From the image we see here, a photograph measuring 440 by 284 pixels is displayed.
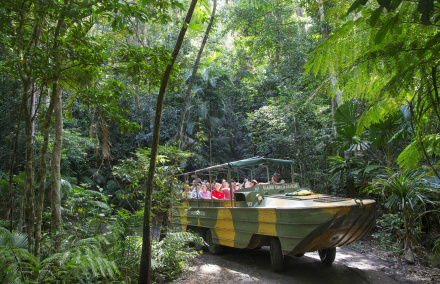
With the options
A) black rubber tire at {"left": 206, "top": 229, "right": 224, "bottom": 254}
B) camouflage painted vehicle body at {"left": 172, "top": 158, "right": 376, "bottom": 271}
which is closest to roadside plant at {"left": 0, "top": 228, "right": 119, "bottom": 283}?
camouflage painted vehicle body at {"left": 172, "top": 158, "right": 376, "bottom": 271}

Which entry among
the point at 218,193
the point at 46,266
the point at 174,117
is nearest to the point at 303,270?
the point at 218,193

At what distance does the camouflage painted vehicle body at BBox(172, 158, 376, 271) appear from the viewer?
6.50 meters

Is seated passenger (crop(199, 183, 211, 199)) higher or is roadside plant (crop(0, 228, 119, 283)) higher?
seated passenger (crop(199, 183, 211, 199))

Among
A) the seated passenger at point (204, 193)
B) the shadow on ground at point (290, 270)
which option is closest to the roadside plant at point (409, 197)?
the shadow on ground at point (290, 270)

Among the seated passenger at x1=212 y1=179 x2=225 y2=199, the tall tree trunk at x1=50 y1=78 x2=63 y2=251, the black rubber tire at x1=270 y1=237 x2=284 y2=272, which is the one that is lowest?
the black rubber tire at x1=270 y1=237 x2=284 y2=272

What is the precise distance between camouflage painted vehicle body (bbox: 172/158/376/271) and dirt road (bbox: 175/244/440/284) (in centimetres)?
46

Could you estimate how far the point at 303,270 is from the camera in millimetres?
7605

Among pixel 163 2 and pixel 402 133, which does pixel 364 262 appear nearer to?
pixel 402 133

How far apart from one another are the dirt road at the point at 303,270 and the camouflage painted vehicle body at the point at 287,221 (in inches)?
18.2

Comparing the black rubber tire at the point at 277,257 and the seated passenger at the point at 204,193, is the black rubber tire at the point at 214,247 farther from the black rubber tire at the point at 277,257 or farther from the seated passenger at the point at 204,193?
the black rubber tire at the point at 277,257

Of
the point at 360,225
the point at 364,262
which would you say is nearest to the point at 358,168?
the point at 364,262

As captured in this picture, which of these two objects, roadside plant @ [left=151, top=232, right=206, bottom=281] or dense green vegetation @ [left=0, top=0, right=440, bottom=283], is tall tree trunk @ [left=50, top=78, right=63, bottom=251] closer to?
dense green vegetation @ [left=0, top=0, right=440, bottom=283]

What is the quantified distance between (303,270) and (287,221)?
153cm

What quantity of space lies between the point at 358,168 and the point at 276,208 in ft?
20.6
